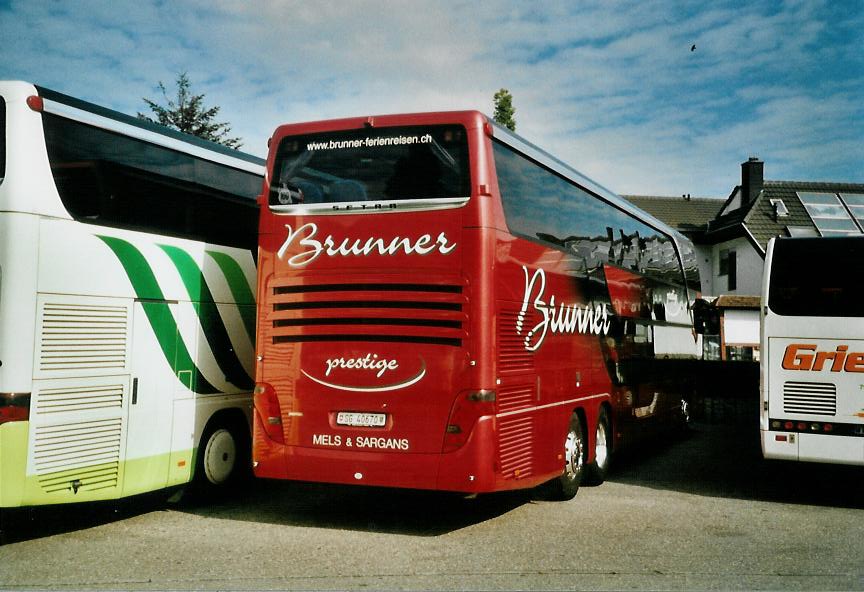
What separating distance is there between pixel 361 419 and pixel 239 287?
2.63 metres

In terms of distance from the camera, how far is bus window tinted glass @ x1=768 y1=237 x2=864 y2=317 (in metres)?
9.96

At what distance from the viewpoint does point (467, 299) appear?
7758 mm

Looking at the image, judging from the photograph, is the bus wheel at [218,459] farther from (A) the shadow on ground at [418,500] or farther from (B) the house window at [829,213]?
(B) the house window at [829,213]

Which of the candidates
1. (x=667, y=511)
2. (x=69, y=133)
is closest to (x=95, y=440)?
(x=69, y=133)

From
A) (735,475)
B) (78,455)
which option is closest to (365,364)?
(78,455)

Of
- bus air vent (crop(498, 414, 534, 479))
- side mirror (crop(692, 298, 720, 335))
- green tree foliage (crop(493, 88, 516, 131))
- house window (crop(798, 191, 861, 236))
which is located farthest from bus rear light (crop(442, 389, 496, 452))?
house window (crop(798, 191, 861, 236))

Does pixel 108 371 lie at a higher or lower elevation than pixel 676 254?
lower

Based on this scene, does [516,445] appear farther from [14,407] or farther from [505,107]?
[505,107]

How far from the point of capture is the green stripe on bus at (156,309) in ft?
26.3

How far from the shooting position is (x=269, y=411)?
8375 millimetres

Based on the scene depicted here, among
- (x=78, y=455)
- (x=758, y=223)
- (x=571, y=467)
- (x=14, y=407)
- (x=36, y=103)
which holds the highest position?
(x=758, y=223)

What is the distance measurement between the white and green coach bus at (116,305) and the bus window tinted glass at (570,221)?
332cm

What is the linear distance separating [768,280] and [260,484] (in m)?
6.70

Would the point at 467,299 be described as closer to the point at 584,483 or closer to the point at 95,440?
the point at 95,440
